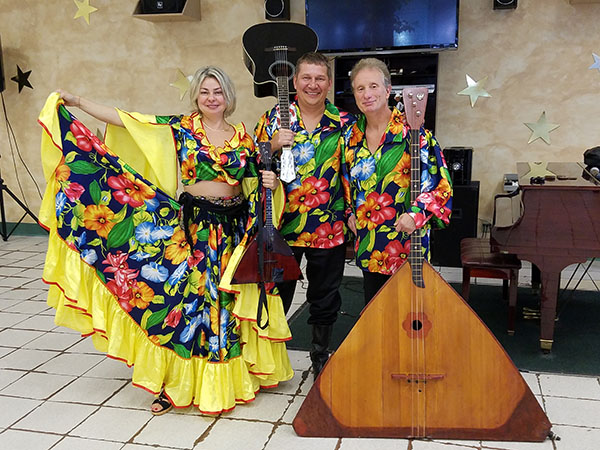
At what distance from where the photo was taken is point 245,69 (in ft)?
18.5

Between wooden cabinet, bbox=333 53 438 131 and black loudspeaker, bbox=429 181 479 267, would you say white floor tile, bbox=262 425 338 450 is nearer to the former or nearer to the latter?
black loudspeaker, bbox=429 181 479 267

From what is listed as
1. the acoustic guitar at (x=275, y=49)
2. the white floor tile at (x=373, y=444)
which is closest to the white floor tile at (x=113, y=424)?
the white floor tile at (x=373, y=444)

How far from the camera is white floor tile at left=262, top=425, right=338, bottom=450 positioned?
7.53 ft

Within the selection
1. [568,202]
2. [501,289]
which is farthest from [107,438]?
[501,289]

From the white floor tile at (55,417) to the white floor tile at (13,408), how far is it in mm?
34

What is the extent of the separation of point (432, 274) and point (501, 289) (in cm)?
222

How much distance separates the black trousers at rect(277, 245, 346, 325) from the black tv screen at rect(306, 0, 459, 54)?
280 centimetres

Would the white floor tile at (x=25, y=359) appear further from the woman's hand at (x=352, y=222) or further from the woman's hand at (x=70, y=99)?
the woman's hand at (x=352, y=222)

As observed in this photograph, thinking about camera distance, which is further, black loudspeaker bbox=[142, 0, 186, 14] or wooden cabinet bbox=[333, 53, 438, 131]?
black loudspeaker bbox=[142, 0, 186, 14]

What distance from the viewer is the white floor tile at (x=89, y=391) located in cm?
275

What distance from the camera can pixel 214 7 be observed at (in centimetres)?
560

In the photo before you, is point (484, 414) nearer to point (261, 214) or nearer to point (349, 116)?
point (261, 214)

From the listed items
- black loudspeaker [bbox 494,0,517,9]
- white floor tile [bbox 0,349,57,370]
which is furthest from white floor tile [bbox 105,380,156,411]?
black loudspeaker [bbox 494,0,517,9]

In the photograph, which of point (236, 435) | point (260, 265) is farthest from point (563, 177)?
point (236, 435)
